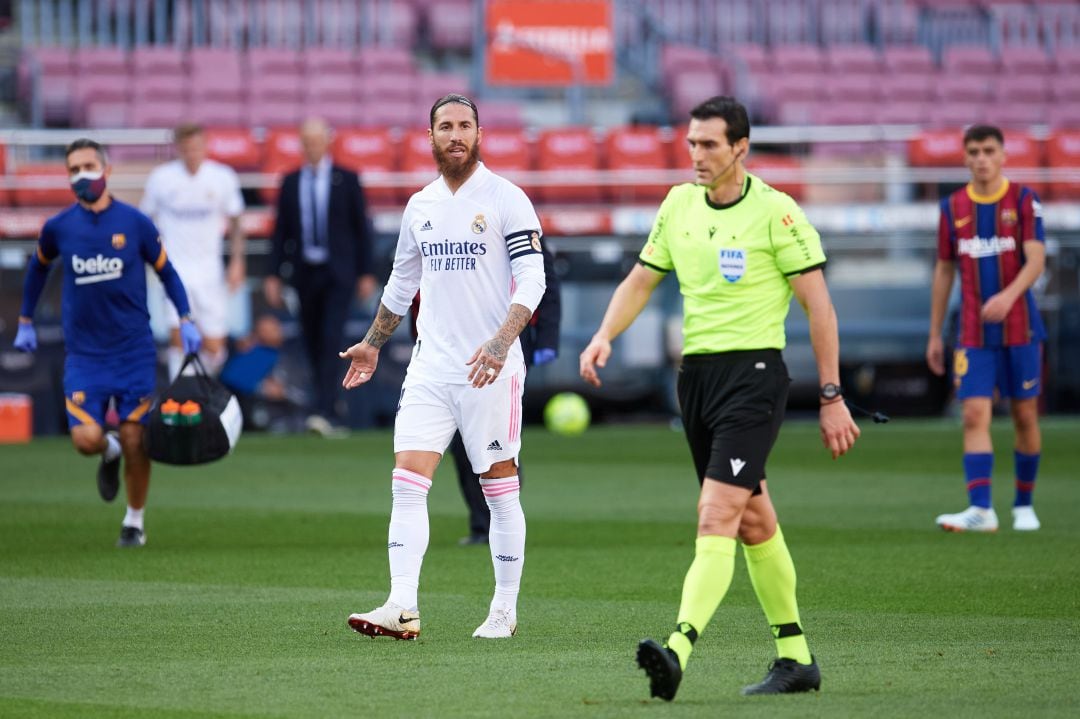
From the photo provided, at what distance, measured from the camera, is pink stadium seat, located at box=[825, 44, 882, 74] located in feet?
96.9

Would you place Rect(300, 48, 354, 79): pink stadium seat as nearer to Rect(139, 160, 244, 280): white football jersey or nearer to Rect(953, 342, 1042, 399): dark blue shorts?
Rect(139, 160, 244, 280): white football jersey

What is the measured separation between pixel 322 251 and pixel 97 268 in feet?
21.3

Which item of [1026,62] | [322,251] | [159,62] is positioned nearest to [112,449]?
[322,251]

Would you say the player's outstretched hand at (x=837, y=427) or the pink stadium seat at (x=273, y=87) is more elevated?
the pink stadium seat at (x=273, y=87)

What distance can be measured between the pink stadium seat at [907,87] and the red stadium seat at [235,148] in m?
10.6

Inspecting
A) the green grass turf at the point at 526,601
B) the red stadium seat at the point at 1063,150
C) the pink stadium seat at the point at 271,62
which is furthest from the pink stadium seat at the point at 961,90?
the green grass turf at the point at 526,601

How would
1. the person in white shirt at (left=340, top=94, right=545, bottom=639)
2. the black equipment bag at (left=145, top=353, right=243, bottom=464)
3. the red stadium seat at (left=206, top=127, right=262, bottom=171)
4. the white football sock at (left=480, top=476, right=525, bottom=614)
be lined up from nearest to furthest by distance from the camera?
the person in white shirt at (left=340, top=94, right=545, bottom=639), the white football sock at (left=480, top=476, right=525, bottom=614), the black equipment bag at (left=145, top=353, right=243, bottom=464), the red stadium seat at (left=206, top=127, right=262, bottom=171)

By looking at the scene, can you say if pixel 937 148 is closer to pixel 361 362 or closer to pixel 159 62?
pixel 159 62

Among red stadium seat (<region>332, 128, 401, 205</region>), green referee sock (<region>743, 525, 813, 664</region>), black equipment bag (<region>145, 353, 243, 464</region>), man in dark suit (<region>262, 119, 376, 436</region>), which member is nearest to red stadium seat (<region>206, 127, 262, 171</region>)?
red stadium seat (<region>332, 128, 401, 205</region>)

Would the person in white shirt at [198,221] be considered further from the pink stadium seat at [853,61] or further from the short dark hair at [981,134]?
the pink stadium seat at [853,61]

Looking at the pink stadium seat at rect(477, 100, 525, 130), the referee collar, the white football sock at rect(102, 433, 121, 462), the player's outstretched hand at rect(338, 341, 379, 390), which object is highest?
the referee collar

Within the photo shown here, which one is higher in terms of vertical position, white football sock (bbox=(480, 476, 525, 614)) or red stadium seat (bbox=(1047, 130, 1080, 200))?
red stadium seat (bbox=(1047, 130, 1080, 200))

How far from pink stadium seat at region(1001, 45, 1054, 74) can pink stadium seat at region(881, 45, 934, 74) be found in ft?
4.08

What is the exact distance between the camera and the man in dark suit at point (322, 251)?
16.6 m
